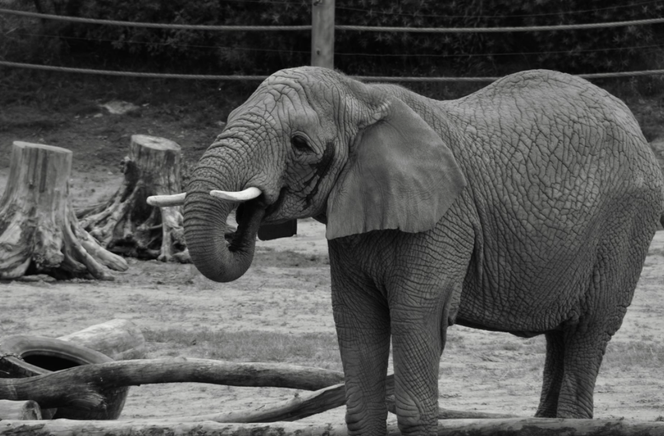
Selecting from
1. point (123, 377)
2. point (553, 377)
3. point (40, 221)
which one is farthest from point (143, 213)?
point (553, 377)

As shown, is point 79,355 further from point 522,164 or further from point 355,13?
point 355,13

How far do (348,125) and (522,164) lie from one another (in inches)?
33.8

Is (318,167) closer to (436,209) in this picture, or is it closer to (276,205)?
(276,205)

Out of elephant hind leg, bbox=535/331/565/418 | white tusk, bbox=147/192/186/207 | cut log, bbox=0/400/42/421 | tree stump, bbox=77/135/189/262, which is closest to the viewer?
white tusk, bbox=147/192/186/207

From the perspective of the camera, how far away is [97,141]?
1491 cm

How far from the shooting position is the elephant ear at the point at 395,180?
4594 millimetres

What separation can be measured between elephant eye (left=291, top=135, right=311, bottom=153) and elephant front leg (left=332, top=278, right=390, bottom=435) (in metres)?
0.68

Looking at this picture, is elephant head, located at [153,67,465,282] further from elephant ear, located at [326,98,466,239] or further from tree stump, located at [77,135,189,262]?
tree stump, located at [77,135,189,262]

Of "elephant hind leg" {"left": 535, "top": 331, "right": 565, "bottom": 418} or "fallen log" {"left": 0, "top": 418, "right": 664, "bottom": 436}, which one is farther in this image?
"elephant hind leg" {"left": 535, "top": 331, "right": 565, "bottom": 418}

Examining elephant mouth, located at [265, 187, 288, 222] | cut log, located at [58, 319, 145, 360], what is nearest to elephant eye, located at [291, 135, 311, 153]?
elephant mouth, located at [265, 187, 288, 222]

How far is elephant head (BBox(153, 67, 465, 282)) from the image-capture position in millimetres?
4332

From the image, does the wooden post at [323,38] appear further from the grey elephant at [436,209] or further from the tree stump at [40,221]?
the grey elephant at [436,209]

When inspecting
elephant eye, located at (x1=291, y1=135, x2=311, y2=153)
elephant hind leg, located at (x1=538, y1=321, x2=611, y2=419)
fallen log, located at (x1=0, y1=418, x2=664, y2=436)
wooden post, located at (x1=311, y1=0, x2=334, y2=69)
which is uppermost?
wooden post, located at (x1=311, y1=0, x2=334, y2=69)

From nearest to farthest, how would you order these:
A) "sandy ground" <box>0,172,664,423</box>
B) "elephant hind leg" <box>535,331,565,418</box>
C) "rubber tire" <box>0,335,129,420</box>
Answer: "elephant hind leg" <box>535,331,565,418</box> < "rubber tire" <box>0,335,129,420</box> < "sandy ground" <box>0,172,664,423</box>
